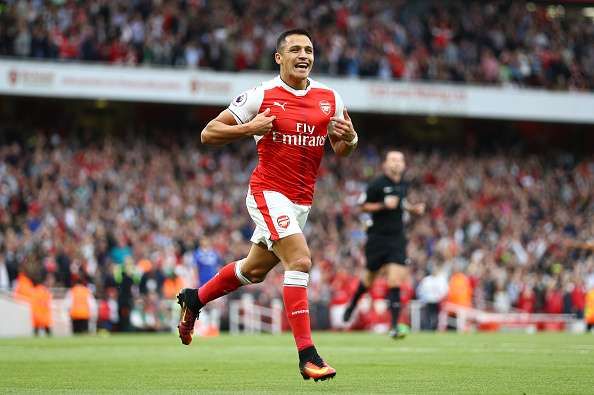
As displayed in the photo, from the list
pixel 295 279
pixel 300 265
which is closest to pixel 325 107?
pixel 300 265

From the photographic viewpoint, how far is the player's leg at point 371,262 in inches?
605

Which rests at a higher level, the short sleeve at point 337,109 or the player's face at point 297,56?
the player's face at point 297,56

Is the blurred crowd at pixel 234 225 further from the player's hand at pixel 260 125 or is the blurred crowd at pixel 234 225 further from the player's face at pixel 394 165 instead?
the player's hand at pixel 260 125

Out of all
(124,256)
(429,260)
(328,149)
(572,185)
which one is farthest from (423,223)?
(124,256)

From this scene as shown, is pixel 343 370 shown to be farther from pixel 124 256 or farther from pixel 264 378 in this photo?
pixel 124 256

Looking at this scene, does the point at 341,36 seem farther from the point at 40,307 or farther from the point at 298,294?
the point at 298,294

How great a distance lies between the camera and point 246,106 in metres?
8.45

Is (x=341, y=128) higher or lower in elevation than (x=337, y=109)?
lower

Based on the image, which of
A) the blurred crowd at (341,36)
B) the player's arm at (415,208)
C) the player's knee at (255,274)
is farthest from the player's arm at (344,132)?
the blurred crowd at (341,36)

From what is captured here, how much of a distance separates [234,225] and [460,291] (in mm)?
5958

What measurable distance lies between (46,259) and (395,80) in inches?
529

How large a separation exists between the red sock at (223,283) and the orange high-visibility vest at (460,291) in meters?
17.6

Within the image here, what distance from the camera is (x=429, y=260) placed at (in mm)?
28938

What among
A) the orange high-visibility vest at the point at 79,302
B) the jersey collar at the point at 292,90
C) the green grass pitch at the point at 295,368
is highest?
the jersey collar at the point at 292,90
